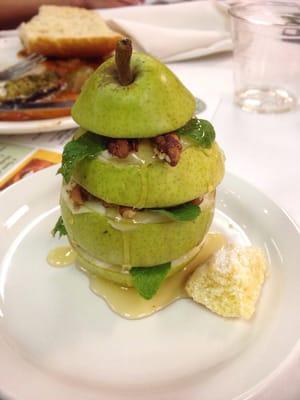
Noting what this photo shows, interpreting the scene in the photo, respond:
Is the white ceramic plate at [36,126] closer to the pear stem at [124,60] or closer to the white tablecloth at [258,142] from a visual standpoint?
the white tablecloth at [258,142]

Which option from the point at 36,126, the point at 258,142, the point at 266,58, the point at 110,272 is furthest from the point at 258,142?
the point at 110,272

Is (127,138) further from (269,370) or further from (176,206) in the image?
(269,370)

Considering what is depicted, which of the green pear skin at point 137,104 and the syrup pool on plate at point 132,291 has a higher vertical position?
the green pear skin at point 137,104

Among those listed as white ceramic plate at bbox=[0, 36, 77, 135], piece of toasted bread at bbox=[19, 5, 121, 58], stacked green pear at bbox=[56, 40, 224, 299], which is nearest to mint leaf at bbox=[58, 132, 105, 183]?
stacked green pear at bbox=[56, 40, 224, 299]

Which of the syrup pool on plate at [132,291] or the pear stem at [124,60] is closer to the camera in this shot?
the pear stem at [124,60]

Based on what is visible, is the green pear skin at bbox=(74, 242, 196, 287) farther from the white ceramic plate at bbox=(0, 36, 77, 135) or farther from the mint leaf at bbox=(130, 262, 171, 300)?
the white ceramic plate at bbox=(0, 36, 77, 135)

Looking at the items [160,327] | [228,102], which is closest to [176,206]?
[160,327]

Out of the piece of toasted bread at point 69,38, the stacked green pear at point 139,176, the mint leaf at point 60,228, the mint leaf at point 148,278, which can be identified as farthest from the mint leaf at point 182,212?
the piece of toasted bread at point 69,38
